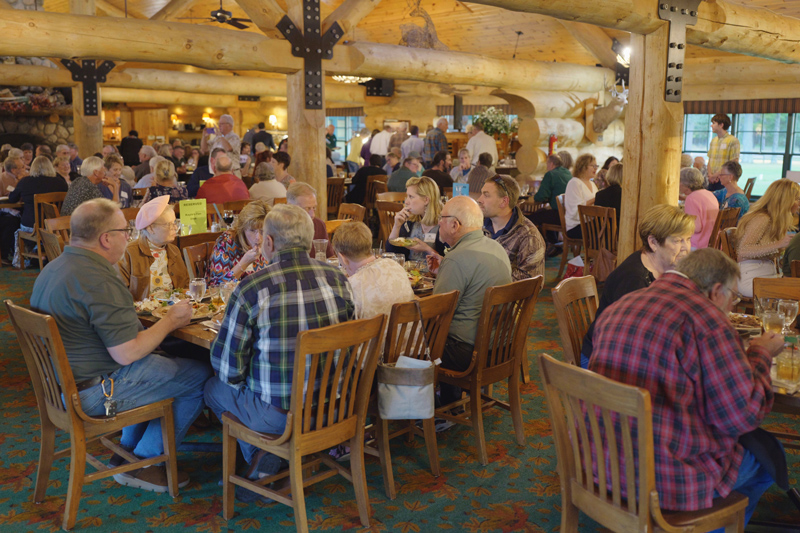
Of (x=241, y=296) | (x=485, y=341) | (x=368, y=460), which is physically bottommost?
(x=368, y=460)

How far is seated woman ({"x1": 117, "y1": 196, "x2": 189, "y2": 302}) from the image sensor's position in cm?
382

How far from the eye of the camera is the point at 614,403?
193cm

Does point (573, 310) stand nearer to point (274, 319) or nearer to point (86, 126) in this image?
point (274, 319)

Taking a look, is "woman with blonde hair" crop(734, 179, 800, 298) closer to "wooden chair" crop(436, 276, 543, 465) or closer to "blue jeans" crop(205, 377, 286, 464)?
"wooden chair" crop(436, 276, 543, 465)

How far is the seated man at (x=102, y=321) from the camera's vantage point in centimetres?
274

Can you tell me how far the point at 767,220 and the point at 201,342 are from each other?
12.5ft

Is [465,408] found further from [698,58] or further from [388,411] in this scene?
[698,58]

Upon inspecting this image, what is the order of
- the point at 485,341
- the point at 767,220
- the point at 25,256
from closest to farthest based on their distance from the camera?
the point at 485,341 < the point at 767,220 < the point at 25,256

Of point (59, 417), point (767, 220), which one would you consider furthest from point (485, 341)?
point (767, 220)

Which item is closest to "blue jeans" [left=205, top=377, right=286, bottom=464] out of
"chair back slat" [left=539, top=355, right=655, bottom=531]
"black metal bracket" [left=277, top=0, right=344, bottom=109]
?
"chair back slat" [left=539, top=355, right=655, bottom=531]

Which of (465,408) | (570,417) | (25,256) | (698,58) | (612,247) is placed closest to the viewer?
(570,417)

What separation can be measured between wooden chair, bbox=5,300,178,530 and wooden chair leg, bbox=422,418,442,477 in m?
1.13

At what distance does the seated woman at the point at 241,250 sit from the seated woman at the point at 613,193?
3728mm

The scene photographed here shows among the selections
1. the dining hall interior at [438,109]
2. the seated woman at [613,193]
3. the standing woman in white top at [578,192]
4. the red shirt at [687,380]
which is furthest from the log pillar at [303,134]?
the red shirt at [687,380]
